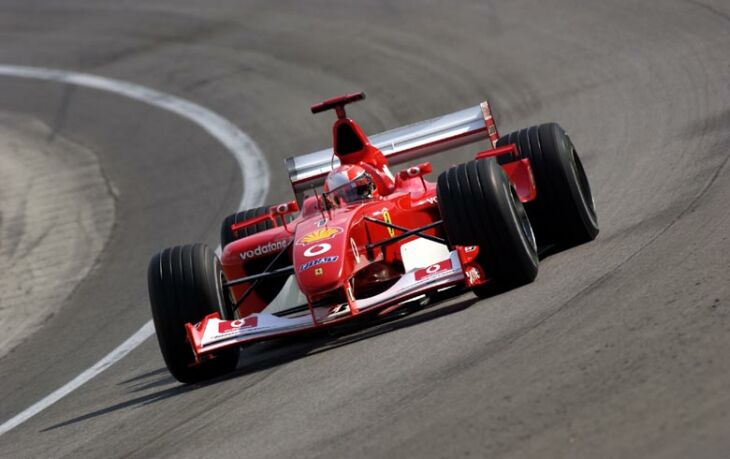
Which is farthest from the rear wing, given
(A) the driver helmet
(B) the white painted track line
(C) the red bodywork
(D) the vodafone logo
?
(D) the vodafone logo

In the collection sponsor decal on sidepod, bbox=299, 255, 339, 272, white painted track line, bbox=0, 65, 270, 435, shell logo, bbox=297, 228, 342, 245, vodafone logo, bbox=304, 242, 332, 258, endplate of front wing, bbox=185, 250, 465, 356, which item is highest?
shell logo, bbox=297, 228, 342, 245

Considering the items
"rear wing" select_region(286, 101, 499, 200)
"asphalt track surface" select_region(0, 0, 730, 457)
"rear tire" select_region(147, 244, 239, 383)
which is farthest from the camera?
"rear wing" select_region(286, 101, 499, 200)

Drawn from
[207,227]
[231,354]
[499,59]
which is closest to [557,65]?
[499,59]

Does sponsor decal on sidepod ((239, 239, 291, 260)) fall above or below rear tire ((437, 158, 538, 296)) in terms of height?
below

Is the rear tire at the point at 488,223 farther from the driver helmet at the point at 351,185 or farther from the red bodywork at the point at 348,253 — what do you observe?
the driver helmet at the point at 351,185

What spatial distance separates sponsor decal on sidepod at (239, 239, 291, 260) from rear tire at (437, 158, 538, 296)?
189 centimetres

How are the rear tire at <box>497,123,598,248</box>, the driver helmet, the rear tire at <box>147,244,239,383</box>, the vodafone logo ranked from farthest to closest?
the driver helmet, the rear tire at <box>497,123,598,248</box>, the rear tire at <box>147,244,239,383</box>, the vodafone logo

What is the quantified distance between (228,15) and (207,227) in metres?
12.8

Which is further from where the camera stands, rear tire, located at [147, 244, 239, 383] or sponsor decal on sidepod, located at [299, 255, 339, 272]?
rear tire, located at [147, 244, 239, 383]

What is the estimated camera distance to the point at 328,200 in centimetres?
1062

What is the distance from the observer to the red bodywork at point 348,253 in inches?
360

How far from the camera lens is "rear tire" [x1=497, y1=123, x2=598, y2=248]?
34.4 feet

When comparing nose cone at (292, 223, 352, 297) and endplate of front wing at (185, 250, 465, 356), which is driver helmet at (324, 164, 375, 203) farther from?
endplate of front wing at (185, 250, 465, 356)

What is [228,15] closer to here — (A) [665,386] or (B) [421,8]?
(B) [421,8]
